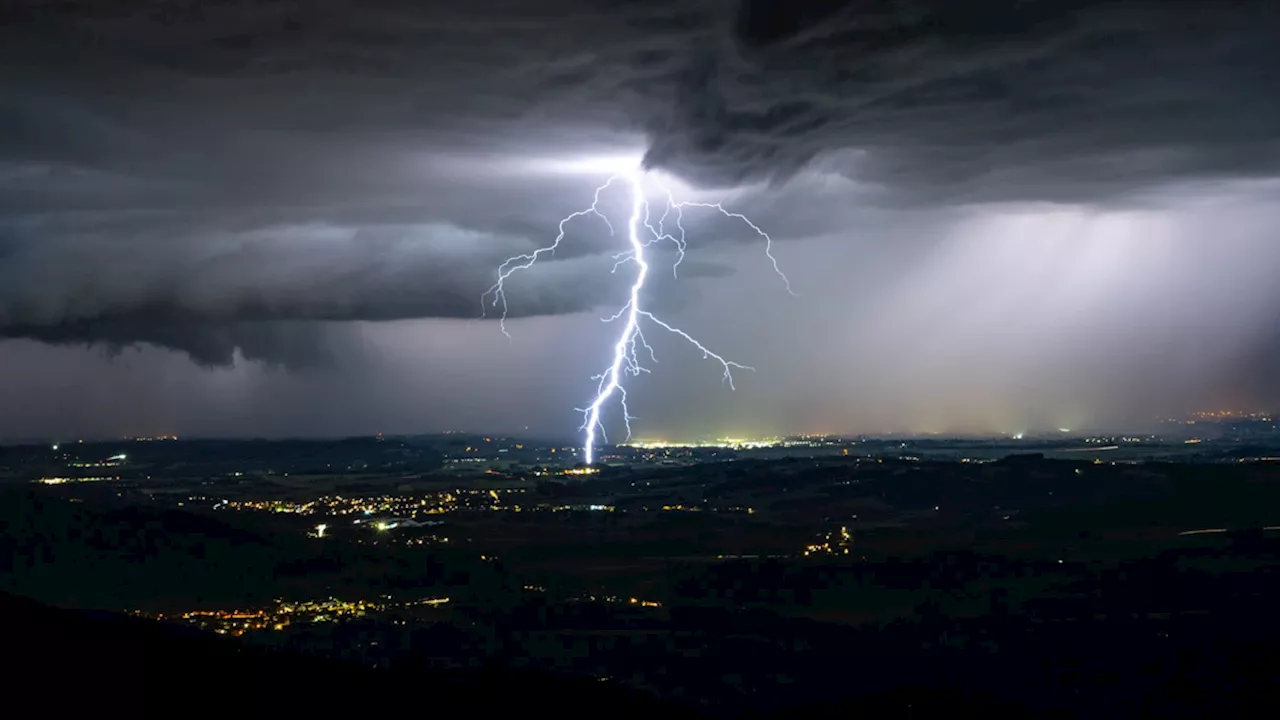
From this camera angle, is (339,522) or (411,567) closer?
(411,567)

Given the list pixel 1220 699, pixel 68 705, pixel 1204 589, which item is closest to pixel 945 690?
pixel 1220 699

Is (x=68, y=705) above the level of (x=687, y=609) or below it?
above

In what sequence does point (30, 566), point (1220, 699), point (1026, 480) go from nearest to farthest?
point (1220, 699) < point (30, 566) < point (1026, 480)

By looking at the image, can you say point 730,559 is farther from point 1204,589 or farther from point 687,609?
point 1204,589

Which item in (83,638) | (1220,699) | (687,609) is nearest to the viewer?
(83,638)

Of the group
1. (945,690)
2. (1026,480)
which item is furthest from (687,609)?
(1026,480)

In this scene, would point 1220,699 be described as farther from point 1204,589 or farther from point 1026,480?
point 1026,480
